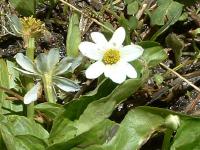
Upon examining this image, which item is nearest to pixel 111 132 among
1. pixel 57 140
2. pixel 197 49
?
pixel 57 140

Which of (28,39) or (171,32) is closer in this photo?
(28,39)

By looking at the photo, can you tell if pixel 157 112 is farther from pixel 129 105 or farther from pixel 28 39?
pixel 28 39

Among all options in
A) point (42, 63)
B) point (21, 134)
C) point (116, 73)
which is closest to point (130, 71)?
point (116, 73)

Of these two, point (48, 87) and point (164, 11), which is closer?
point (48, 87)

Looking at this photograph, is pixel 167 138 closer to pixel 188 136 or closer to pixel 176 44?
pixel 188 136

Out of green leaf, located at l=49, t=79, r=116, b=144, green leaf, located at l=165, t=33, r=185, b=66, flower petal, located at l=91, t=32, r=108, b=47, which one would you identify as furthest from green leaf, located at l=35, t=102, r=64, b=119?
green leaf, located at l=165, t=33, r=185, b=66

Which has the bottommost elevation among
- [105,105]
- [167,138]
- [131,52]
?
[167,138]
